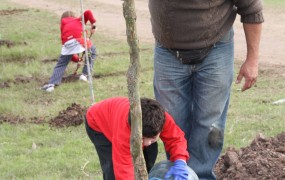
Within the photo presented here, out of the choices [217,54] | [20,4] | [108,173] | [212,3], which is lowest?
[20,4]

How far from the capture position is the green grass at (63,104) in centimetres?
593

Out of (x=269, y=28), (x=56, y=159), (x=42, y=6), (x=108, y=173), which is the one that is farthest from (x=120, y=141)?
(x=42, y=6)

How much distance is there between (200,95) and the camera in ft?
13.8

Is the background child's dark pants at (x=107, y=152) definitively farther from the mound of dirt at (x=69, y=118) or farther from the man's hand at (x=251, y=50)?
the mound of dirt at (x=69, y=118)

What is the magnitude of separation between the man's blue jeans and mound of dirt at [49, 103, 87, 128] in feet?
10.5

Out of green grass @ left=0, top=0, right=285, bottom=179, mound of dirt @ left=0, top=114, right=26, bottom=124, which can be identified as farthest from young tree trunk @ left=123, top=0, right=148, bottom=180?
mound of dirt @ left=0, top=114, right=26, bottom=124

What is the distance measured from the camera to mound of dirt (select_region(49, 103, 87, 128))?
7484 mm

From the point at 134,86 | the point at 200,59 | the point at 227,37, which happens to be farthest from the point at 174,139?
the point at 134,86

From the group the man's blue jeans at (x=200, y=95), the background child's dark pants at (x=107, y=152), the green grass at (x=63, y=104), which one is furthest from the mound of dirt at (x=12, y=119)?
the man's blue jeans at (x=200, y=95)

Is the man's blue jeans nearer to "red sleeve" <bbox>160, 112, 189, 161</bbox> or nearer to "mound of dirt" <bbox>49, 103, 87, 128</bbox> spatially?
"red sleeve" <bbox>160, 112, 189, 161</bbox>

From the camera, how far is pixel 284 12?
17.8 meters

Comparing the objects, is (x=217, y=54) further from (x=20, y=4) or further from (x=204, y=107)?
(x=20, y=4)

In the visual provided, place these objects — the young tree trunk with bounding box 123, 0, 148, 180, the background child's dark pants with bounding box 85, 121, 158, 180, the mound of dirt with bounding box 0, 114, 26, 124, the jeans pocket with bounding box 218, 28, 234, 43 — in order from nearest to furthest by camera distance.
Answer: the young tree trunk with bounding box 123, 0, 148, 180 < the jeans pocket with bounding box 218, 28, 234, 43 < the background child's dark pants with bounding box 85, 121, 158, 180 < the mound of dirt with bounding box 0, 114, 26, 124

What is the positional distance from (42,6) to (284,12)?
29.7 feet
